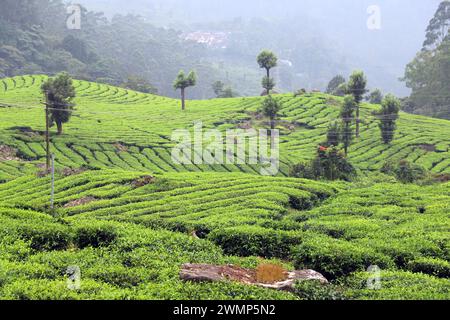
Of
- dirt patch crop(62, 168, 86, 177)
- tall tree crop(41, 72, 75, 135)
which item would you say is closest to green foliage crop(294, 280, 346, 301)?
dirt patch crop(62, 168, 86, 177)

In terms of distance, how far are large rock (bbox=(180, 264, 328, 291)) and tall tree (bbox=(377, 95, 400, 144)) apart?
41.9 meters

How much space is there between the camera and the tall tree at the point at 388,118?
53.8 metres

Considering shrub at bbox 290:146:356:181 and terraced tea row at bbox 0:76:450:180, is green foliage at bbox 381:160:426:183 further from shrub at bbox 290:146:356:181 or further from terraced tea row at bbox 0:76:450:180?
terraced tea row at bbox 0:76:450:180

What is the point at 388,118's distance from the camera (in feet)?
177

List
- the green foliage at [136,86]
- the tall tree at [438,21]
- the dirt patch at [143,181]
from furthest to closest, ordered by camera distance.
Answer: the tall tree at [438,21] < the green foliage at [136,86] < the dirt patch at [143,181]

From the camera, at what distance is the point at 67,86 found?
46.8m

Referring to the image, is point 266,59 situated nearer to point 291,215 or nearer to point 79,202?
point 79,202

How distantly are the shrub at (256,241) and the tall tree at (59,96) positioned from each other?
1207 inches

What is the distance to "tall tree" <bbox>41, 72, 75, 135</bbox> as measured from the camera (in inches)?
1781

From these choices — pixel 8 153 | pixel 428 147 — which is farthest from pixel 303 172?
pixel 8 153

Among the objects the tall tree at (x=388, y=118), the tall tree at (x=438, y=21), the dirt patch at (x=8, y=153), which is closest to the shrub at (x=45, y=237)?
the dirt patch at (x=8, y=153)

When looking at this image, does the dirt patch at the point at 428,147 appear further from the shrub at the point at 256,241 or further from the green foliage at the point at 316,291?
the green foliage at the point at 316,291

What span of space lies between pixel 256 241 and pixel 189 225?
390 cm
